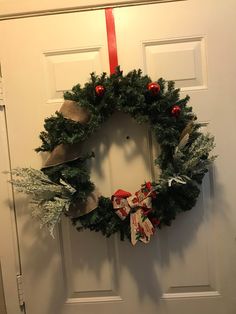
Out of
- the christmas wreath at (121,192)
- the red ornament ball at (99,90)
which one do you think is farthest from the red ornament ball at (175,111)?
the red ornament ball at (99,90)

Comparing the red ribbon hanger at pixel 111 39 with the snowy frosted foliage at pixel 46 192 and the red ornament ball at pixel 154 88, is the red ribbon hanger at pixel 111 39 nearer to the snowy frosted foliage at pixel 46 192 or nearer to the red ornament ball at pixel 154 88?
the red ornament ball at pixel 154 88

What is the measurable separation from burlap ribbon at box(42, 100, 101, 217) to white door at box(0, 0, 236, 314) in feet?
0.34

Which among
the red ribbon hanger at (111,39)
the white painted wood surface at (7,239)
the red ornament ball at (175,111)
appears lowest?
the white painted wood surface at (7,239)

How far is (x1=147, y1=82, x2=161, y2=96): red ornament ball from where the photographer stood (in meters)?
1.31

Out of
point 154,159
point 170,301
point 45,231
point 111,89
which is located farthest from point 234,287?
point 111,89

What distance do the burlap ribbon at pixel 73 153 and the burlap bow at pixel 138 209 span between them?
3.9 inches

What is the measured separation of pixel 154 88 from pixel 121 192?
0.41 m

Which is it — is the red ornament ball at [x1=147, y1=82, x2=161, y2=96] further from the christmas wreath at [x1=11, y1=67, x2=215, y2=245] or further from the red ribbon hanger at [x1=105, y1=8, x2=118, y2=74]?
the red ribbon hanger at [x1=105, y1=8, x2=118, y2=74]

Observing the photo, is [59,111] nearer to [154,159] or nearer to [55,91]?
[55,91]

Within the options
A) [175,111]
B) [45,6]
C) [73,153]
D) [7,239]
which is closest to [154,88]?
[175,111]

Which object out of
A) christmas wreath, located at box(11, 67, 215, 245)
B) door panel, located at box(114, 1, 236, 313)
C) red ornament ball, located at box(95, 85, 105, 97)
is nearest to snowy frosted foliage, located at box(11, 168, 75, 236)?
christmas wreath, located at box(11, 67, 215, 245)

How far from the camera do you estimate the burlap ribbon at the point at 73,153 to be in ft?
4.45

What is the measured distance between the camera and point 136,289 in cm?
150

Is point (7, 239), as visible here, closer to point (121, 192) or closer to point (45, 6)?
point (121, 192)
